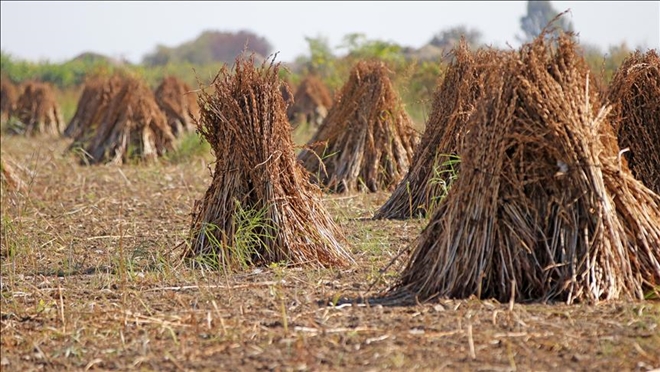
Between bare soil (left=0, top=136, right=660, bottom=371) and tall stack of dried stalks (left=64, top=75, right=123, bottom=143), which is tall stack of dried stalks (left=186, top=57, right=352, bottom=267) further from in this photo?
tall stack of dried stalks (left=64, top=75, right=123, bottom=143)

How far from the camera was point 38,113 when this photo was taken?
74.3 ft

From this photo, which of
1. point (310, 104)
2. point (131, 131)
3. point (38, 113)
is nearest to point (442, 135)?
point (131, 131)

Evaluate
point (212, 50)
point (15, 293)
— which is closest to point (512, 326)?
point (15, 293)

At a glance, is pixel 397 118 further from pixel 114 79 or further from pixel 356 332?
pixel 114 79

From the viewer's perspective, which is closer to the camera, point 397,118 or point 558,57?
point 558,57

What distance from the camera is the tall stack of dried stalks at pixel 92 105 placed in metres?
16.8

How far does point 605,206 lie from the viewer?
199 inches

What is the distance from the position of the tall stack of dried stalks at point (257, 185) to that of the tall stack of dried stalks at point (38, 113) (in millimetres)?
16221

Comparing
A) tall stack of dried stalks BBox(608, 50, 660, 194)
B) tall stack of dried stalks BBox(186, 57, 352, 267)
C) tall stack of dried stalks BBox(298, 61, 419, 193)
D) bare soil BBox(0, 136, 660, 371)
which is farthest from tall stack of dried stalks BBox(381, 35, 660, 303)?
tall stack of dried stalks BBox(298, 61, 419, 193)

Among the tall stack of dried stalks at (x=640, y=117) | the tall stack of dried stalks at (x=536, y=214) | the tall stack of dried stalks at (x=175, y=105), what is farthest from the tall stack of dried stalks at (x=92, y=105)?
the tall stack of dried stalks at (x=536, y=214)

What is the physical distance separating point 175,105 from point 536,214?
14.1m

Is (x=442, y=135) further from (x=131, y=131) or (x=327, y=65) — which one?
(x=327, y=65)

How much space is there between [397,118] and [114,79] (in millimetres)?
8273

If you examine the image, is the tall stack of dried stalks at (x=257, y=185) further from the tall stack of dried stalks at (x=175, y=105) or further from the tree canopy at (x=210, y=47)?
the tree canopy at (x=210, y=47)
